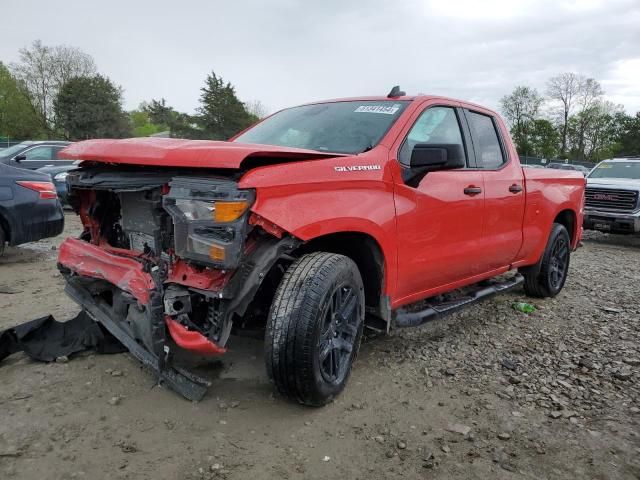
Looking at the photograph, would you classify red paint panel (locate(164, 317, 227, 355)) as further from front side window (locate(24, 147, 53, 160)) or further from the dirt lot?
front side window (locate(24, 147, 53, 160))

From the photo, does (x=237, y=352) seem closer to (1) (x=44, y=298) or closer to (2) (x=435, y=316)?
(2) (x=435, y=316)

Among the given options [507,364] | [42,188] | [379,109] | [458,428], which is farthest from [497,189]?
[42,188]

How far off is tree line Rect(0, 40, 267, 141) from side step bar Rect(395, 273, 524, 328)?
128 feet

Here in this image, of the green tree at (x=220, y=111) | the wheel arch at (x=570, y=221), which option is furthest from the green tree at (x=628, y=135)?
the wheel arch at (x=570, y=221)

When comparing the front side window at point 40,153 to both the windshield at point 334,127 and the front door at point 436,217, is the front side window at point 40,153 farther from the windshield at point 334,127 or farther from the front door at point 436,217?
the front door at point 436,217

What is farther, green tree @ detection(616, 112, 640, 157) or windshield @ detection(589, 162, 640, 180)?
green tree @ detection(616, 112, 640, 157)

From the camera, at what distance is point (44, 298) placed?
15.8ft

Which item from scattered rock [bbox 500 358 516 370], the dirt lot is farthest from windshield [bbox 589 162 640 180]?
scattered rock [bbox 500 358 516 370]

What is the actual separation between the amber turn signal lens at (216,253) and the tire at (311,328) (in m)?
0.42

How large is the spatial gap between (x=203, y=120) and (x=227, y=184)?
46518 mm

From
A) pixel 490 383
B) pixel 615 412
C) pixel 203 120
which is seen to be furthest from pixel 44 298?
pixel 203 120

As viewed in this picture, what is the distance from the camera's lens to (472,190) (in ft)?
12.8

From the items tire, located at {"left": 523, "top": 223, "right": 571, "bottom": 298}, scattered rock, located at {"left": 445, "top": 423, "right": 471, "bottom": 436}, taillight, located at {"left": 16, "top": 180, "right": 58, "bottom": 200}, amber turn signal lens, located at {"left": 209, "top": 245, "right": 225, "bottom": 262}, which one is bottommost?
scattered rock, located at {"left": 445, "top": 423, "right": 471, "bottom": 436}

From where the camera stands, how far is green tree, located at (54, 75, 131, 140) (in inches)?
1683
